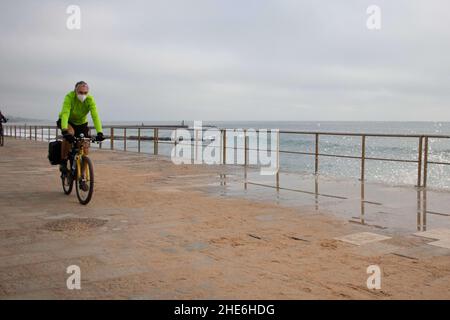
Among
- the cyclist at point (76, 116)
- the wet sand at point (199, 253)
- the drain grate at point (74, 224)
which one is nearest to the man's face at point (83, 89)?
the cyclist at point (76, 116)

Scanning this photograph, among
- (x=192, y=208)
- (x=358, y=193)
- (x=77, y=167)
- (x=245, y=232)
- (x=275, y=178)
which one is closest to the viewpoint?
(x=245, y=232)

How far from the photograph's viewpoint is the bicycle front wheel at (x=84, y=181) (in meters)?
6.81

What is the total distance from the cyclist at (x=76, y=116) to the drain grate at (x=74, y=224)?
1599 millimetres

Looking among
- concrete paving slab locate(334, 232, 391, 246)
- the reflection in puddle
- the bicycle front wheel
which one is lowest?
concrete paving slab locate(334, 232, 391, 246)

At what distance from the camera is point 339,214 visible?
621 cm

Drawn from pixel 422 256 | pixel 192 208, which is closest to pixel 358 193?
pixel 192 208

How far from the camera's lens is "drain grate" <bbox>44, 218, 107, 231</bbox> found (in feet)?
17.3

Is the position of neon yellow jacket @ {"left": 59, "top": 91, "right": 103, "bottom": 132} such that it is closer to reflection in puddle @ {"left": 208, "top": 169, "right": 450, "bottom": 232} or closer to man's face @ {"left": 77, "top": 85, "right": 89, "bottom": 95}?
man's face @ {"left": 77, "top": 85, "right": 89, "bottom": 95}

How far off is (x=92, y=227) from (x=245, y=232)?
176 centimetres

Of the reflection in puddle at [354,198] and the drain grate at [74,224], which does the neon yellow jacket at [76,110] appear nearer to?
the drain grate at [74,224]

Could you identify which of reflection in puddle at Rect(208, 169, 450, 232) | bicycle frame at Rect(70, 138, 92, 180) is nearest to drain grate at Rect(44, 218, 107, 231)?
bicycle frame at Rect(70, 138, 92, 180)

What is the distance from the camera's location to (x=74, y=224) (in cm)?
546
